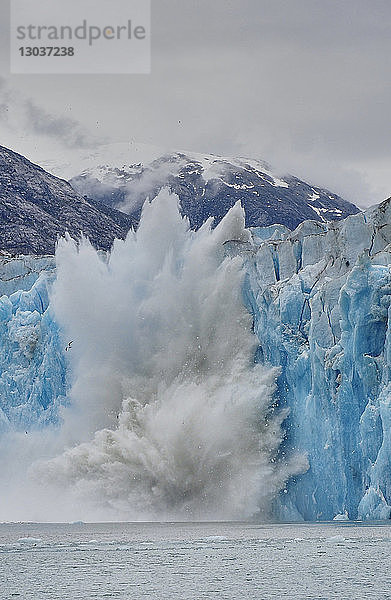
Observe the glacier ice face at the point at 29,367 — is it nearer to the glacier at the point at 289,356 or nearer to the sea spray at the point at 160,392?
the glacier at the point at 289,356

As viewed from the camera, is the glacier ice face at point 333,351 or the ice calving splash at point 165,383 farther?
the ice calving splash at point 165,383

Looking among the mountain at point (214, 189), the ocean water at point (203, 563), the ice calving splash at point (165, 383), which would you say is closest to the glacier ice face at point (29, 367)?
the ice calving splash at point (165, 383)

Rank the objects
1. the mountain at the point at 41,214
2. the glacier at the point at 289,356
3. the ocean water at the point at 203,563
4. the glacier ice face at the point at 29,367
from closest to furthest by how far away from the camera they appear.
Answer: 1. the ocean water at the point at 203,563
2. the glacier at the point at 289,356
3. the glacier ice face at the point at 29,367
4. the mountain at the point at 41,214

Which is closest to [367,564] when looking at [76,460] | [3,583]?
[3,583]

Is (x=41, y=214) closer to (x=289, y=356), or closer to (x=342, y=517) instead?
(x=289, y=356)

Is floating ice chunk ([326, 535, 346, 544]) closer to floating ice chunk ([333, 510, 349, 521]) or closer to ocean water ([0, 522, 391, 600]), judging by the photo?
ocean water ([0, 522, 391, 600])

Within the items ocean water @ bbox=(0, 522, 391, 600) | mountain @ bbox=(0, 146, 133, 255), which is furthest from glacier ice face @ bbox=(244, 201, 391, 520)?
mountain @ bbox=(0, 146, 133, 255)
